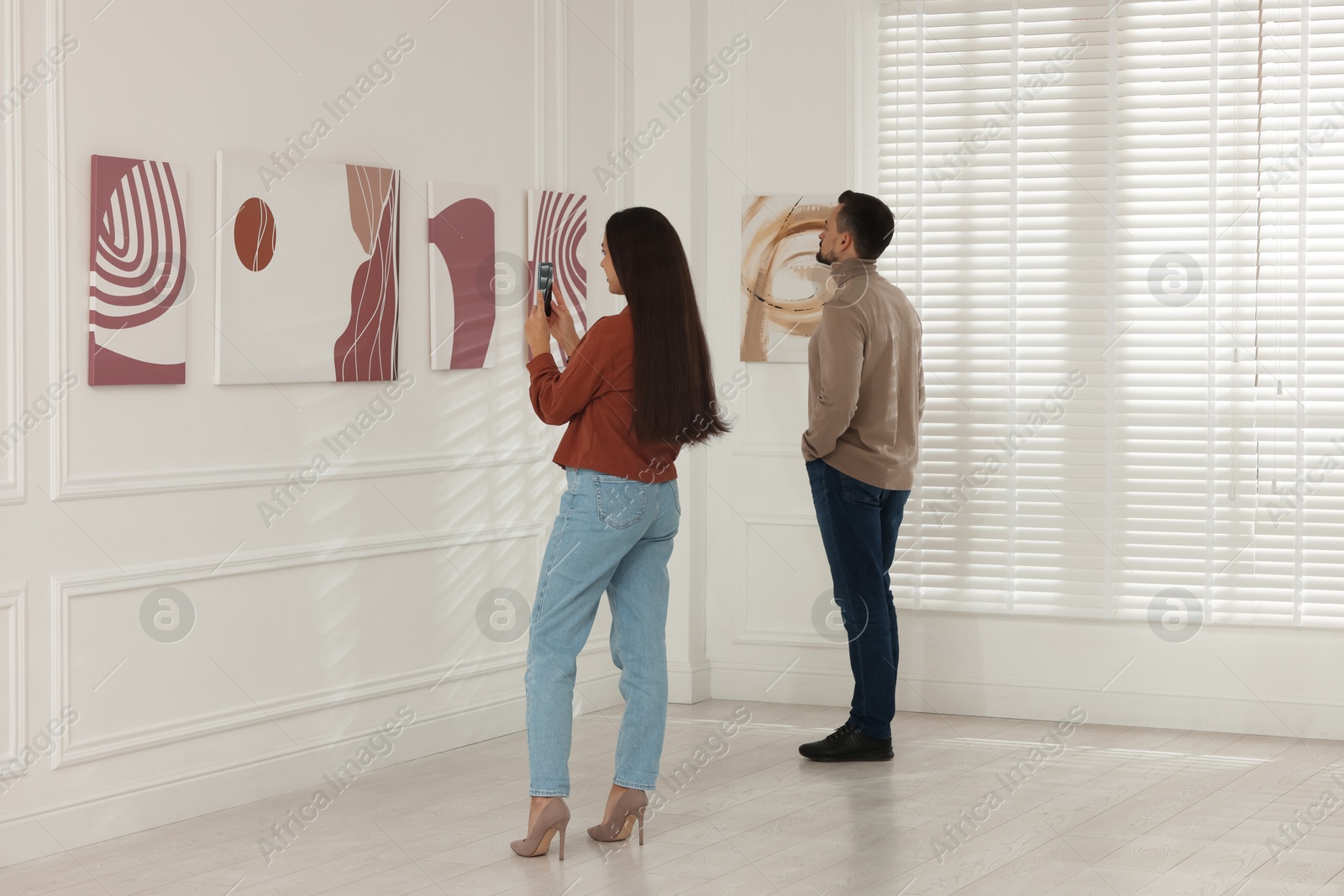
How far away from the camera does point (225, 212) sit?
12.4ft

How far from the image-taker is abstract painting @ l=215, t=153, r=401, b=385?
380 cm

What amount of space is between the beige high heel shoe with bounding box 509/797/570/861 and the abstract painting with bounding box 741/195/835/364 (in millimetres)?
2409

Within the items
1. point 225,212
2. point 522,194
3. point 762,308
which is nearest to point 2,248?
point 225,212

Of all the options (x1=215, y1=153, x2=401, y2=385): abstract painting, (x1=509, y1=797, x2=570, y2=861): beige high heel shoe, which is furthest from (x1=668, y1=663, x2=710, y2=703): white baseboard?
(x1=509, y1=797, x2=570, y2=861): beige high heel shoe

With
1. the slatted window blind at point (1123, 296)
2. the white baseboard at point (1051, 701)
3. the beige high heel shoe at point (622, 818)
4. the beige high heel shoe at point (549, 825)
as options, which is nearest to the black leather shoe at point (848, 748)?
the white baseboard at point (1051, 701)

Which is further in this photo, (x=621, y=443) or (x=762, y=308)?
(x=762, y=308)

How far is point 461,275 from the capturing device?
4.60m

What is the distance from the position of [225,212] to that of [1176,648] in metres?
3.57

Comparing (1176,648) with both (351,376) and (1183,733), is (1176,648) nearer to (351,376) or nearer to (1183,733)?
(1183,733)

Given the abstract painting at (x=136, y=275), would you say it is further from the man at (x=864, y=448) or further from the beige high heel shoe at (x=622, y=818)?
the man at (x=864, y=448)

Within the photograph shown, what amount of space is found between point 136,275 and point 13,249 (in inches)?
12.6

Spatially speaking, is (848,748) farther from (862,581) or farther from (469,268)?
(469,268)

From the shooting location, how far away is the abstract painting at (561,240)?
16.1 ft

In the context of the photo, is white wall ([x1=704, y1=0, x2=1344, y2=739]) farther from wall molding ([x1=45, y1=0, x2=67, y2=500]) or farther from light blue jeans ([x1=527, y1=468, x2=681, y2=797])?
wall molding ([x1=45, y1=0, x2=67, y2=500])
